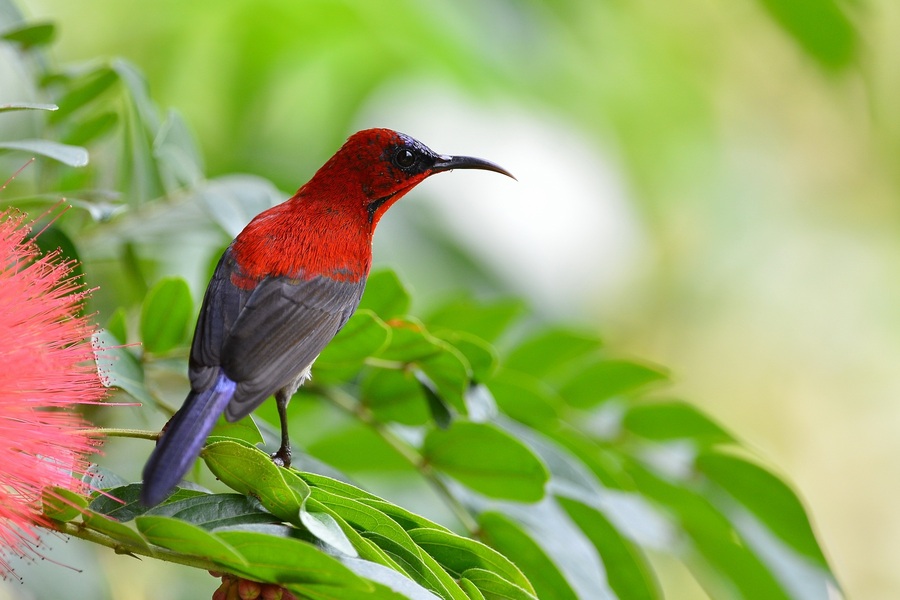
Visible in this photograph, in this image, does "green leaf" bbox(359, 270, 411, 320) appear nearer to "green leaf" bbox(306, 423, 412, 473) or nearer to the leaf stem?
"green leaf" bbox(306, 423, 412, 473)

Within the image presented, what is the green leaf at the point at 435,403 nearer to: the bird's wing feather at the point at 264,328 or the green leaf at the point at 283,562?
the bird's wing feather at the point at 264,328

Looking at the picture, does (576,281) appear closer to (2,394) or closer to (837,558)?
(837,558)

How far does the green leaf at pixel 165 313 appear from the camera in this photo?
161cm

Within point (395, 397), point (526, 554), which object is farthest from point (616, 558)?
point (395, 397)

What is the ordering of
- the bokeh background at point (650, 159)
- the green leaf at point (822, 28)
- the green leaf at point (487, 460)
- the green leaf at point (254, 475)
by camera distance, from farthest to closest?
1. the bokeh background at point (650, 159)
2. the green leaf at point (822, 28)
3. the green leaf at point (487, 460)
4. the green leaf at point (254, 475)

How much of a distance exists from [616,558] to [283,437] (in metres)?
0.69

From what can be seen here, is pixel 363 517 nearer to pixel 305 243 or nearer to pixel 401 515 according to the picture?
pixel 401 515

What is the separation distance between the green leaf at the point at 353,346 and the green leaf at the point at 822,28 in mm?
1960

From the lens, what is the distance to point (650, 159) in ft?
17.0

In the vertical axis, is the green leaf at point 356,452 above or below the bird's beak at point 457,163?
below

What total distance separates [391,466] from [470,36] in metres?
1.92

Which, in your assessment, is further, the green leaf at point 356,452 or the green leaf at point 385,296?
the green leaf at point 356,452

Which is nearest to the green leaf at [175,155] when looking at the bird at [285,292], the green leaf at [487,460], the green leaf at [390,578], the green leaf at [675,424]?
the bird at [285,292]

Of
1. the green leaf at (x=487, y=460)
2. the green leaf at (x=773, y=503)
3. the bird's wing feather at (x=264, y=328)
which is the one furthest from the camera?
the green leaf at (x=773, y=503)
